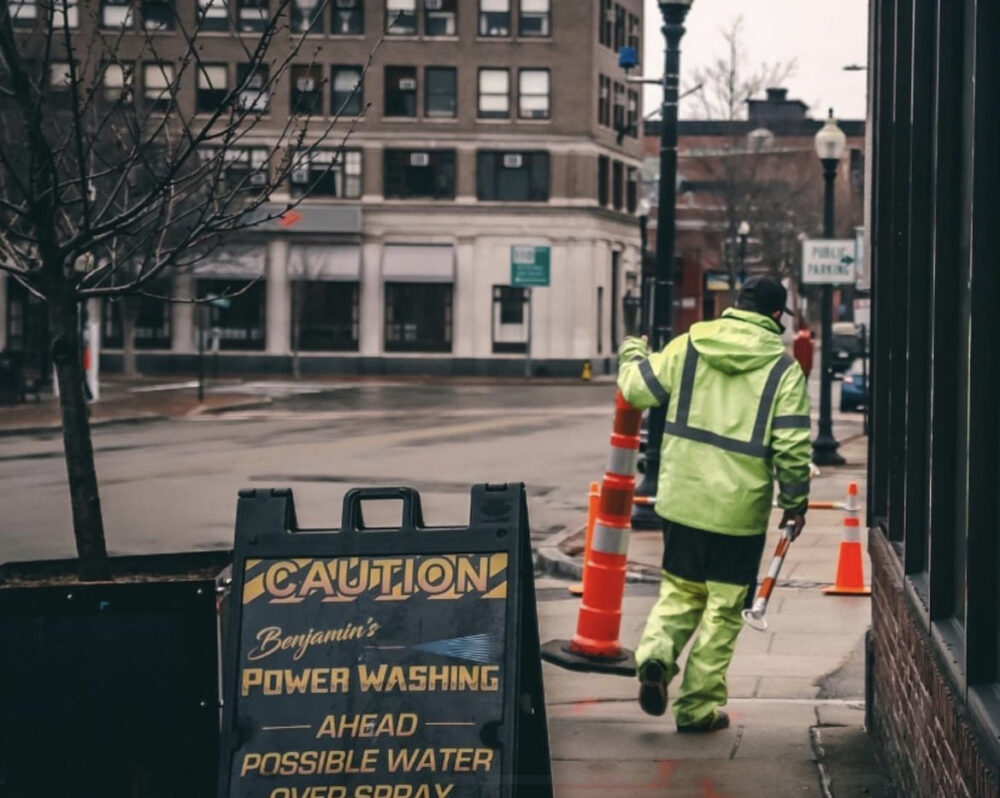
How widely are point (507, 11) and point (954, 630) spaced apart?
5886 centimetres

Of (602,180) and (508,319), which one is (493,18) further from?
(508,319)

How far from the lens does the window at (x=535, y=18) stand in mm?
61438

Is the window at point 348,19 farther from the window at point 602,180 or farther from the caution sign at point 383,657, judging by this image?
the caution sign at point 383,657

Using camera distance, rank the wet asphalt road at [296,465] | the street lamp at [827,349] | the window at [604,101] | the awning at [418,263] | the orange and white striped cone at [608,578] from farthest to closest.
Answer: the window at [604,101], the awning at [418,263], the street lamp at [827,349], the wet asphalt road at [296,465], the orange and white striped cone at [608,578]

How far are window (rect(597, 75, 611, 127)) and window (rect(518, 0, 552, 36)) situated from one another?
8.74ft

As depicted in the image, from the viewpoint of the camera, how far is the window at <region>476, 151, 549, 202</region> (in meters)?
61.8

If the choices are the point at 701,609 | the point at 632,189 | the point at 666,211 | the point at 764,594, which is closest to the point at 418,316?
the point at 632,189

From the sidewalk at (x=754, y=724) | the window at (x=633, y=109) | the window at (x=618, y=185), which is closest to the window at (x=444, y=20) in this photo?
the window at (x=618, y=185)

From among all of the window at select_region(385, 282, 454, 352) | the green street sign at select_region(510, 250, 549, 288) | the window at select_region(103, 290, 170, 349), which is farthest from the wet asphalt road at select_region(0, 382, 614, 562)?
the window at select_region(103, 290, 170, 349)

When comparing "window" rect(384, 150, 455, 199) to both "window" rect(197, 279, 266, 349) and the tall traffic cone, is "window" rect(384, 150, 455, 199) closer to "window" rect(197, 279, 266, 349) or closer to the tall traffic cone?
"window" rect(197, 279, 266, 349)

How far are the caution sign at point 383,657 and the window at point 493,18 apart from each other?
→ 191 ft

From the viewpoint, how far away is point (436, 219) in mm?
62000

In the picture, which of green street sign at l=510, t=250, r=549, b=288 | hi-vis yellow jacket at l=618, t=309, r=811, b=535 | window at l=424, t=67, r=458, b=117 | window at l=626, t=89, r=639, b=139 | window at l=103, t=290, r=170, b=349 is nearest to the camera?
hi-vis yellow jacket at l=618, t=309, r=811, b=535

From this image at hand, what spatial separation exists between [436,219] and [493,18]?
7269 mm
